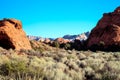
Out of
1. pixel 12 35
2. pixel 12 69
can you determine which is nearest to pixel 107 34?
pixel 12 35

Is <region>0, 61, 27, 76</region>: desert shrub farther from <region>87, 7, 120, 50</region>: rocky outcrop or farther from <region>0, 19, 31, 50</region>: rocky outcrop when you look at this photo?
<region>87, 7, 120, 50</region>: rocky outcrop

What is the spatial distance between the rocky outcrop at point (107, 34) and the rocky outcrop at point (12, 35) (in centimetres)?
2563

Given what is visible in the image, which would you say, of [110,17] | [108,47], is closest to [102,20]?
[110,17]

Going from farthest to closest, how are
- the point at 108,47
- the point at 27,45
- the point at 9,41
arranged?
the point at 108,47, the point at 27,45, the point at 9,41

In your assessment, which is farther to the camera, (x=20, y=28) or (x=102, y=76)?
(x=20, y=28)

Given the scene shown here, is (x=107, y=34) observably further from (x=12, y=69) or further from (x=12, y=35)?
(x=12, y=69)

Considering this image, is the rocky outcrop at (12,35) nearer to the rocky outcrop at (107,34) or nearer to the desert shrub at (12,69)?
the desert shrub at (12,69)

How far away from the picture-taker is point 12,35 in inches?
1325

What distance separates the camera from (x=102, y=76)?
1102cm

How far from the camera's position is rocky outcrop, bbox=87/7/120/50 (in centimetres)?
6019

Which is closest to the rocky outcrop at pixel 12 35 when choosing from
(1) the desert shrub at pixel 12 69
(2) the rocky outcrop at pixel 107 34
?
(1) the desert shrub at pixel 12 69

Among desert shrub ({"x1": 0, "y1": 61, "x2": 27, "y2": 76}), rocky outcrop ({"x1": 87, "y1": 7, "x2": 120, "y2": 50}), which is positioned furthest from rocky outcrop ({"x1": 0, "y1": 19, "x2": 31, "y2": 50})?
rocky outcrop ({"x1": 87, "y1": 7, "x2": 120, "y2": 50})

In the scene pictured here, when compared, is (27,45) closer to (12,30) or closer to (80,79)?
(12,30)

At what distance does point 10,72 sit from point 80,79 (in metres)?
2.78
